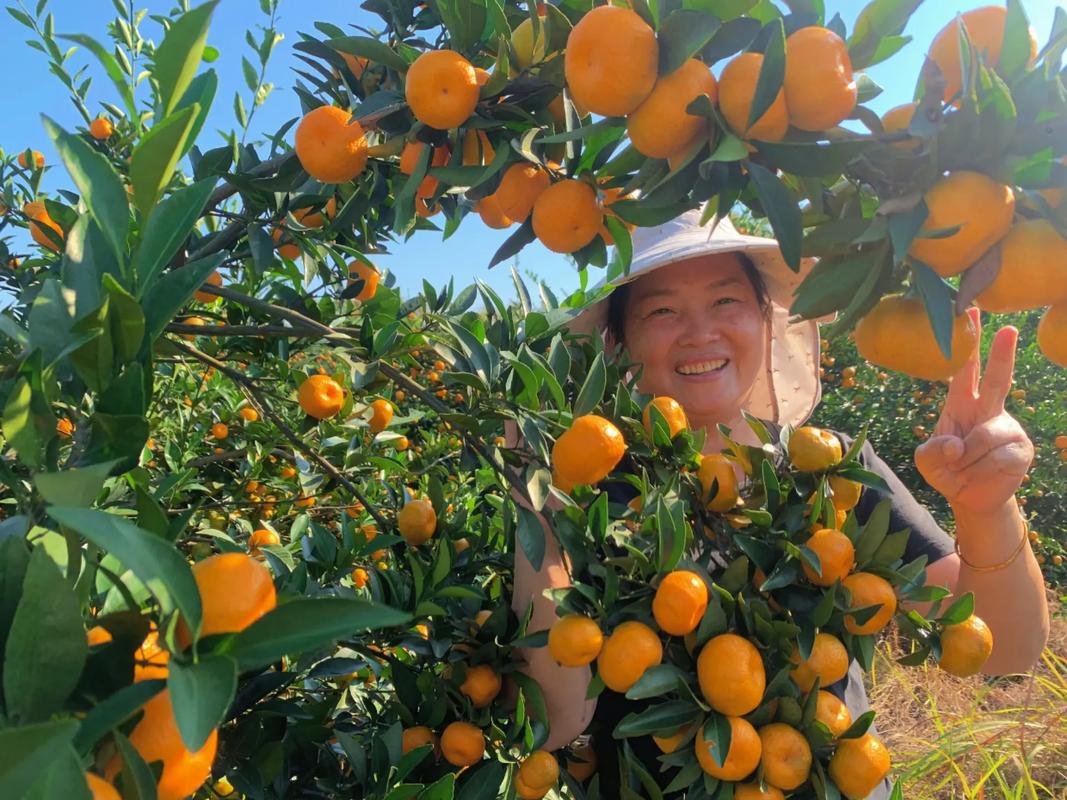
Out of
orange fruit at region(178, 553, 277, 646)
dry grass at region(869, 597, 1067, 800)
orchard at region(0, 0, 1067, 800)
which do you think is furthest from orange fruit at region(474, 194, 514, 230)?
dry grass at region(869, 597, 1067, 800)

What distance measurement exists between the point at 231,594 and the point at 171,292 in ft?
0.73

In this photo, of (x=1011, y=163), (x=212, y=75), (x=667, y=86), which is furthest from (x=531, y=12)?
(x=1011, y=163)

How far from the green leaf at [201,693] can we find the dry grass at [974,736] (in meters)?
2.61

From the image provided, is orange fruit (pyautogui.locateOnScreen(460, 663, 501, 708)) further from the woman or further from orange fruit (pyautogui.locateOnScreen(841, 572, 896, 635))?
orange fruit (pyautogui.locateOnScreen(841, 572, 896, 635))

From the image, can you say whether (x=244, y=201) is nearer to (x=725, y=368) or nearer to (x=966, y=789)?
(x=725, y=368)

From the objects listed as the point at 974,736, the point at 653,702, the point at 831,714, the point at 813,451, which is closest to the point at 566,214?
the point at 813,451

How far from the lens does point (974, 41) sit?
0.55 metres

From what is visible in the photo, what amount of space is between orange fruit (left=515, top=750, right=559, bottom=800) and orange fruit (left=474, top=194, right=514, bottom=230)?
30.0 inches

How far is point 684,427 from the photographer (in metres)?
0.99

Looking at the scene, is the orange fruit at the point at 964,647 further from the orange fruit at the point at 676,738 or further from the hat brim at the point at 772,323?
the hat brim at the point at 772,323

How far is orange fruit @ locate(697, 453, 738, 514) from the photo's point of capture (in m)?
0.94

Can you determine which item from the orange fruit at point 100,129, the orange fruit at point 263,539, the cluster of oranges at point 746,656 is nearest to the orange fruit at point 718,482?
the cluster of oranges at point 746,656

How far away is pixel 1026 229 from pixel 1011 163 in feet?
0.21

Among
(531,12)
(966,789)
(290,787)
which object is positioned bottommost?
(966,789)
